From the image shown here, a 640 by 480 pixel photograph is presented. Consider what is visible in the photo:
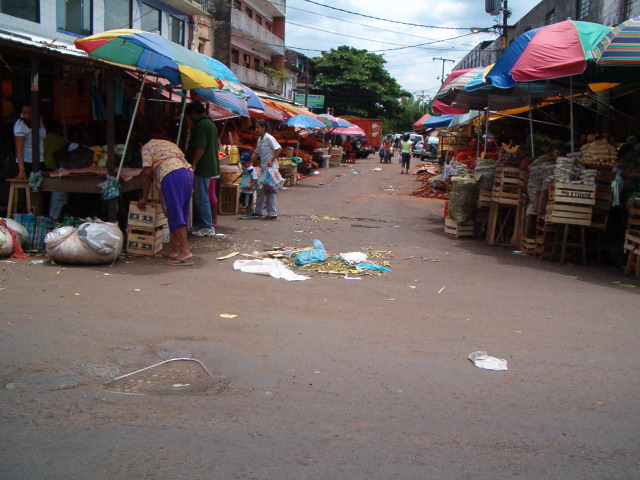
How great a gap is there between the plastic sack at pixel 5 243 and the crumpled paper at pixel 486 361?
5730mm

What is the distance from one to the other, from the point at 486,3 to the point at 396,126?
7520 cm

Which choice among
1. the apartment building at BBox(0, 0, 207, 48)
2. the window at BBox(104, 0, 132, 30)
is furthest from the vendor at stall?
the window at BBox(104, 0, 132, 30)

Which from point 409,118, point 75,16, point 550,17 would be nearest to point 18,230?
point 75,16

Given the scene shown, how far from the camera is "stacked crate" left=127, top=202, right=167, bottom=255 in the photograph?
7.79 meters

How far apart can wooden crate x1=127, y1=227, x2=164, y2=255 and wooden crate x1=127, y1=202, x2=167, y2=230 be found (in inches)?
3.4

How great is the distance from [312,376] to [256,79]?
3891 centimetres

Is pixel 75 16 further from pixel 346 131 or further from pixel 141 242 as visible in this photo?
pixel 346 131

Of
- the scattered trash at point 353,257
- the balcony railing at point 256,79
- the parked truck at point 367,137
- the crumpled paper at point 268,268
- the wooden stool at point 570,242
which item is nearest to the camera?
the crumpled paper at point 268,268

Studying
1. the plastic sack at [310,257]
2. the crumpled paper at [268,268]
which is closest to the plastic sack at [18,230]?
the crumpled paper at [268,268]

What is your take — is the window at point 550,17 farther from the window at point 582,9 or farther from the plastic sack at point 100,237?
the plastic sack at point 100,237

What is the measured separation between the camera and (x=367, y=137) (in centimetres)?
4969

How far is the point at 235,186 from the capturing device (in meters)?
12.8

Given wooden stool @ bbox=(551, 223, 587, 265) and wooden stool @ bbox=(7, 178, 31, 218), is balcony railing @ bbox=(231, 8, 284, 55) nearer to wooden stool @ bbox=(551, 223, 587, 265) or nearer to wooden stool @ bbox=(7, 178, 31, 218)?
wooden stool @ bbox=(7, 178, 31, 218)

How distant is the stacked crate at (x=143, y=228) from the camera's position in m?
7.79
